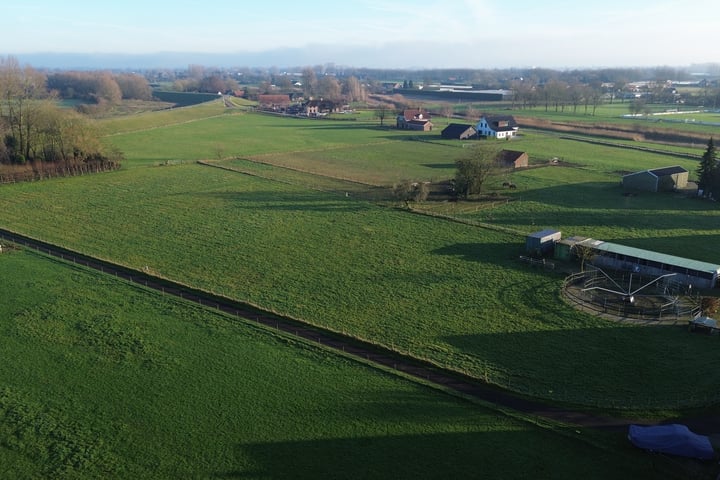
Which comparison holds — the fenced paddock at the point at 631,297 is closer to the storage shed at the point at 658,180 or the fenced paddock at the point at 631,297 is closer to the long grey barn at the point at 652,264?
the long grey barn at the point at 652,264

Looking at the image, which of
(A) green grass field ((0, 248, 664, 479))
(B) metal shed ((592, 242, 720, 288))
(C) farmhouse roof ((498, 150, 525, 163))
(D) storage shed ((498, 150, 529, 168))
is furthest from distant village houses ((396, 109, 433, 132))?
(A) green grass field ((0, 248, 664, 479))

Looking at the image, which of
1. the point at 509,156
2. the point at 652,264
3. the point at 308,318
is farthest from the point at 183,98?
the point at 652,264

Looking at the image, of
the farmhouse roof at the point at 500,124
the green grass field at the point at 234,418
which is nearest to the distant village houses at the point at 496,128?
the farmhouse roof at the point at 500,124

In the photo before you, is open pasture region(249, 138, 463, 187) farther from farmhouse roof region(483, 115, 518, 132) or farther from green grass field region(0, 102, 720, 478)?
farmhouse roof region(483, 115, 518, 132)

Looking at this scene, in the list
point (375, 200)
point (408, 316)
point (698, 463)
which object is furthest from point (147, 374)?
point (375, 200)

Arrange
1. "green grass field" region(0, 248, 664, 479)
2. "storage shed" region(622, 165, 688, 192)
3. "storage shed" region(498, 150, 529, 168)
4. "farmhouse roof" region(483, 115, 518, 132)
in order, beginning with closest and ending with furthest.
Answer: "green grass field" region(0, 248, 664, 479), "storage shed" region(622, 165, 688, 192), "storage shed" region(498, 150, 529, 168), "farmhouse roof" region(483, 115, 518, 132)

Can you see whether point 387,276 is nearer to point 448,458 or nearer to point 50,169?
point 448,458
